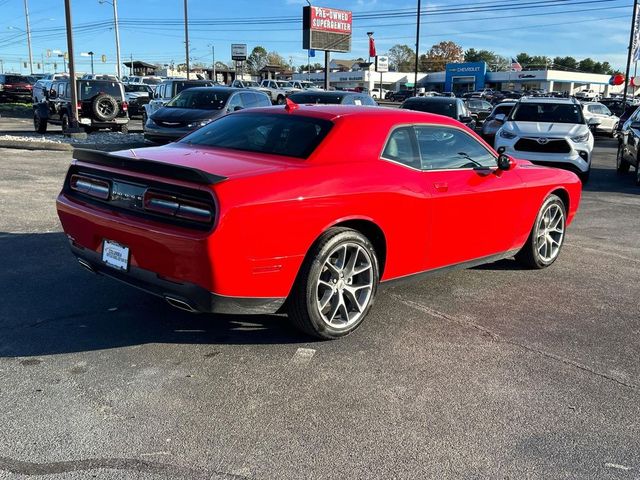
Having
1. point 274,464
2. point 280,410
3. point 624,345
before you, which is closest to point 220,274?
point 280,410

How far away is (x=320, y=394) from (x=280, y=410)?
287mm

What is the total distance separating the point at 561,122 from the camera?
12961 mm

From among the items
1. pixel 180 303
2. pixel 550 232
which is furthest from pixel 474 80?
pixel 180 303

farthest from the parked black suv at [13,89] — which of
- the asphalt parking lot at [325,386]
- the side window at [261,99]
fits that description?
Result: the asphalt parking lot at [325,386]

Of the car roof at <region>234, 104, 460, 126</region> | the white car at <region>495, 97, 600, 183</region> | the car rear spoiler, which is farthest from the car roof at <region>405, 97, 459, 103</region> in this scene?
the car rear spoiler

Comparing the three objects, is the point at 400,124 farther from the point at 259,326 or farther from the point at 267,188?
the point at 259,326

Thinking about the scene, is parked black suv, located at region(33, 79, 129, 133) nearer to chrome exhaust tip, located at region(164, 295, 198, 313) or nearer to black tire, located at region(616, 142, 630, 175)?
black tire, located at region(616, 142, 630, 175)

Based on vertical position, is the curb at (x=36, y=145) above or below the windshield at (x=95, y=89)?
below

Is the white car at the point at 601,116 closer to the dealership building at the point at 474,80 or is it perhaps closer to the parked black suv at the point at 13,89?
the parked black suv at the point at 13,89

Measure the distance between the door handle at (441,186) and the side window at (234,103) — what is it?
11.2m

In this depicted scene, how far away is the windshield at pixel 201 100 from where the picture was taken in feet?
49.6

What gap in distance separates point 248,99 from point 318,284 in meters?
12.7

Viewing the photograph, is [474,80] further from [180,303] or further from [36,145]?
[180,303]

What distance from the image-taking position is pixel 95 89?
19.3 metres
